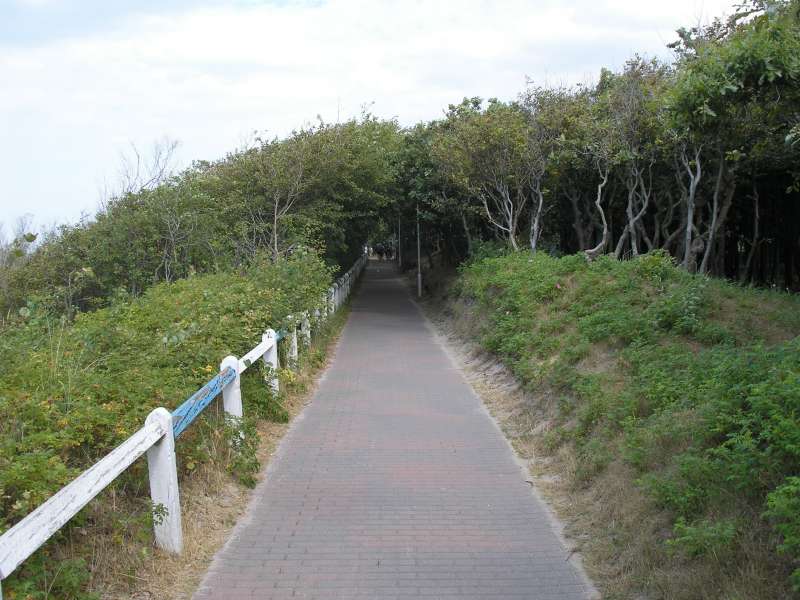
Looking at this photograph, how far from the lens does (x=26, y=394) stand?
196 inches

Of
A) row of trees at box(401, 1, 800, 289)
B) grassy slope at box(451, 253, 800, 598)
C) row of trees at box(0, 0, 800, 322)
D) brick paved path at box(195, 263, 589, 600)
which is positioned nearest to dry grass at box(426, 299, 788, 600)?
grassy slope at box(451, 253, 800, 598)

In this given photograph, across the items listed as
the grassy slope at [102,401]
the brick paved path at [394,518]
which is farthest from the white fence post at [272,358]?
the brick paved path at [394,518]

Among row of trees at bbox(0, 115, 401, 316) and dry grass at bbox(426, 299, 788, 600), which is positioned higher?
row of trees at bbox(0, 115, 401, 316)

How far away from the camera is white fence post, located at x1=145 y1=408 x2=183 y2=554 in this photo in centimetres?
485

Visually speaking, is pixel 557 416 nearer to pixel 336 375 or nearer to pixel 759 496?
pixel 759 496

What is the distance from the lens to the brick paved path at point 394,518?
15.5ft

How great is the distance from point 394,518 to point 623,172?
16.5m

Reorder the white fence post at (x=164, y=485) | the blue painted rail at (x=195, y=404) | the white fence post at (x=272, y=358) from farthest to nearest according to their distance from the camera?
the white fence post at (x=272, y=358) → the blue painted rail at (x=195, y=404) → the white fence post at (x=164, y=485)

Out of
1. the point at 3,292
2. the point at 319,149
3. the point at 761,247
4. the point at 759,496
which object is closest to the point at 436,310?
the point at 319,149

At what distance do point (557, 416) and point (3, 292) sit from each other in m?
11.8

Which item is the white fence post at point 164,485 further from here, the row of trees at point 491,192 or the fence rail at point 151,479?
the row of trees at point 491,192

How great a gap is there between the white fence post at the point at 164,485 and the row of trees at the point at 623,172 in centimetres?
892

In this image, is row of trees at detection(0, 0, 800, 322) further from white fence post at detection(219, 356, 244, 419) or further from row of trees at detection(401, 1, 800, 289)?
white fence post at detection(219, 356, 244, 419)

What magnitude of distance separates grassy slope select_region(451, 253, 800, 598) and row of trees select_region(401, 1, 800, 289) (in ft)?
10.4
